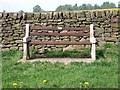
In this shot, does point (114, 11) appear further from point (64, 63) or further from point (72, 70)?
point (72, 70)

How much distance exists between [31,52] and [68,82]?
143 inches

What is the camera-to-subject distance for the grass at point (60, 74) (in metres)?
5.93

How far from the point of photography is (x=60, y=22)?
32.9 ft

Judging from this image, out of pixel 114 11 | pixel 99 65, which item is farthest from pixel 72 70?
pixel 114 11

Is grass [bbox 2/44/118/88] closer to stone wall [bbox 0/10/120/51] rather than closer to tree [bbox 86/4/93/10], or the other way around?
stone wall [bbox 0/10/120/51]

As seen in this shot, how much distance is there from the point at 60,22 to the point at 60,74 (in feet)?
11.2

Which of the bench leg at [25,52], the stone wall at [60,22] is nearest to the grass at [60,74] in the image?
the bench leg at [25,52]

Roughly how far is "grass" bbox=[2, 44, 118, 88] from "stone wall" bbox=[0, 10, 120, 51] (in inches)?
49.7

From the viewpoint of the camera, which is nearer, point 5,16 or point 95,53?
point 95,53

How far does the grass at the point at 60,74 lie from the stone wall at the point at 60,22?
1.26m

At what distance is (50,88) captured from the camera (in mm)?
5609

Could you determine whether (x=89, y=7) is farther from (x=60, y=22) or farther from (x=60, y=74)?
(x=60, y=74)

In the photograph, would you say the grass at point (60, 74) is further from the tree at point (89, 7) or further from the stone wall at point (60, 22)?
the tree at point (89, 7)

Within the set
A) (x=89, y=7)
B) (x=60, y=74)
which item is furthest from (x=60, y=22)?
(x=60, y=74)
